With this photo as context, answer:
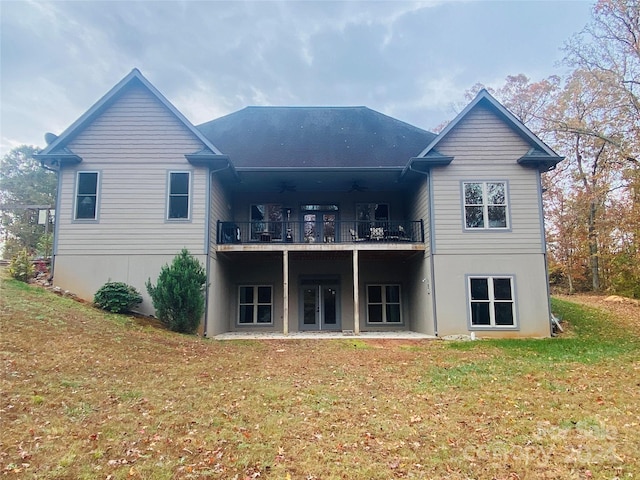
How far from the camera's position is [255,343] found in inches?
443

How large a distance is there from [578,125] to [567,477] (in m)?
17.3

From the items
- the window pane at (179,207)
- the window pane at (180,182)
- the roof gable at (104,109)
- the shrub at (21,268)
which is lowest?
the shrub at (21,268)

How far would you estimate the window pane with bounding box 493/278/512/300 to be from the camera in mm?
12812

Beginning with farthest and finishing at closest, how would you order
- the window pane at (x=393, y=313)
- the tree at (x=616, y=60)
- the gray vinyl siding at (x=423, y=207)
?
1. the window pane at (x=393, y=313)
2. the tree at (x=616, y=60)
3. the gray vinyl siding at (x=423, y=207)

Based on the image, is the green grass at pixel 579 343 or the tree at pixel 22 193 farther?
the tree at pixel 22 193

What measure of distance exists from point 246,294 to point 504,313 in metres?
9.26

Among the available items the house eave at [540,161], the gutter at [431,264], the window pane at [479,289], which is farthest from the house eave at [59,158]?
the house eave at [540,161]

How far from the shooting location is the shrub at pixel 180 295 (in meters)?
11.1

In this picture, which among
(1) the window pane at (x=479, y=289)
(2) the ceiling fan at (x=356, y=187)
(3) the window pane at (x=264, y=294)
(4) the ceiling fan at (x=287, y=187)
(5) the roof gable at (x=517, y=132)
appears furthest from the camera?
(3) the window pane at (x=264, y=294)

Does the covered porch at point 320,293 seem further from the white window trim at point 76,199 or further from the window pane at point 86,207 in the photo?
the window pane at point 86,207

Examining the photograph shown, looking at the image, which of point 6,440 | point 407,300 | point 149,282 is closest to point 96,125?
point 149,282

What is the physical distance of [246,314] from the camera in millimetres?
15758

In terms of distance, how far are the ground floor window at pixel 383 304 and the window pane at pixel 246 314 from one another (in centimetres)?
461

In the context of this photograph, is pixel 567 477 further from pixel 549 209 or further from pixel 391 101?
pixel 391 101
